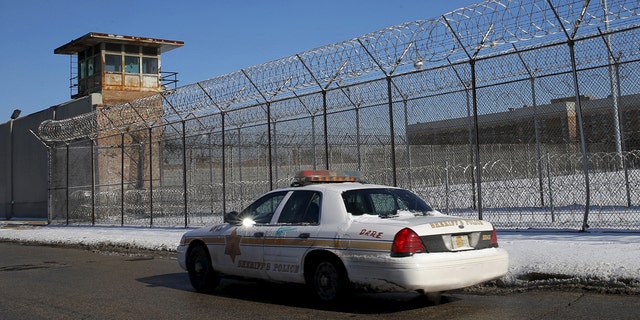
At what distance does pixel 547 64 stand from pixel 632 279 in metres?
6.85

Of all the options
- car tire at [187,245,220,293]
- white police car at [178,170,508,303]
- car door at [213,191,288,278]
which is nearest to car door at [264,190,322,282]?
white police car at [178,170,508,303]

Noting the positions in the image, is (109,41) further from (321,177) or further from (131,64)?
(321,177)

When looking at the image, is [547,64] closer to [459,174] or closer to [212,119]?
[459,174]

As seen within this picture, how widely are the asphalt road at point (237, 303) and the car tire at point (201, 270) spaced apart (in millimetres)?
161

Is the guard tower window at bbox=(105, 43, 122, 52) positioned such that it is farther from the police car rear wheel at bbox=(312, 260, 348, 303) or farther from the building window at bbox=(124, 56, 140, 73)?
the police car rear wheel at bbox=(312, 260, 348, 303)

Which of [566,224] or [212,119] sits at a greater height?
[212,119]

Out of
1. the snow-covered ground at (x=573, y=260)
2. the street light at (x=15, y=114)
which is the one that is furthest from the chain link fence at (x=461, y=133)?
the street light at (x=15, y=114)

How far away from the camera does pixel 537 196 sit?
51.3 ft

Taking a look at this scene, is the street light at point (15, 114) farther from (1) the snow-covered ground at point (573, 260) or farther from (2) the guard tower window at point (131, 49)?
(1) the snow-covered ground at point (573, 260)

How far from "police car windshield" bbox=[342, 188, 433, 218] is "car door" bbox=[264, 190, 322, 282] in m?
0.41

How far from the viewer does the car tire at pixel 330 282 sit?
7.35 meters

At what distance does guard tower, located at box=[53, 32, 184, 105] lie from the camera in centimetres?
3222

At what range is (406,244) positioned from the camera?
268 inches

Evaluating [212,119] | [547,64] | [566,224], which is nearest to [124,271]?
[566,224]
